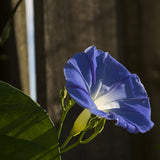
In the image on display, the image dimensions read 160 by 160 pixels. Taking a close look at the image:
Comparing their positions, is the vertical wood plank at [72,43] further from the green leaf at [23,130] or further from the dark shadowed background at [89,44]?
the green leaf at [23,130]

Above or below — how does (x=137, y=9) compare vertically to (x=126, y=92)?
above

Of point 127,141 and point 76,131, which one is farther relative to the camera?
point 127,141

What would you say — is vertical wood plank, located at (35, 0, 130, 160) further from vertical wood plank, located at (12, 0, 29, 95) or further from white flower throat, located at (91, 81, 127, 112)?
white flower throat, located at (91, 81, 127, 112)

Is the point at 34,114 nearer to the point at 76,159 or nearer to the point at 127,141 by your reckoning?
the point at 76,159

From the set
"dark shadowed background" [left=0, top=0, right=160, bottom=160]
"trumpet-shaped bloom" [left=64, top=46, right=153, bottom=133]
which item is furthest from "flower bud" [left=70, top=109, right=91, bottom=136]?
"dark shadowed background" [left=0, top=0, right=160, bottom=160]

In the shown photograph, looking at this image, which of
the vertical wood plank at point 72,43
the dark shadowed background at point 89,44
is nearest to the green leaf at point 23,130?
the dark shadowed background at point 89,44

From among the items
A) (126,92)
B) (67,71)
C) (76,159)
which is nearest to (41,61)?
(76,159)

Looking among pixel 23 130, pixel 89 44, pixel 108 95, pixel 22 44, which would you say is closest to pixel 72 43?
pixel 89 44
